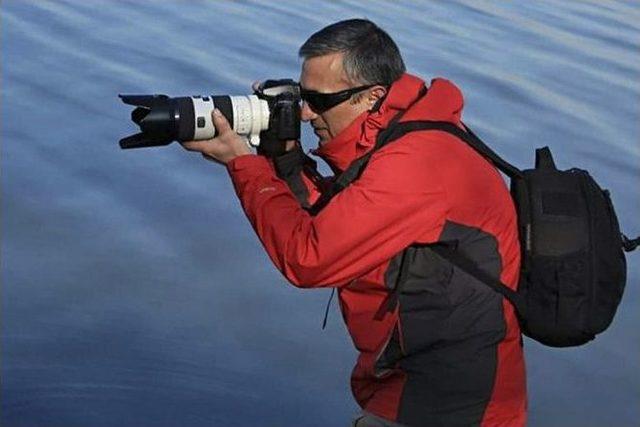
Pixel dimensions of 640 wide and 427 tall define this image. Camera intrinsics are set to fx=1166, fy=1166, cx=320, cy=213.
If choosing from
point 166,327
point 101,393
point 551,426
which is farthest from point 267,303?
point 551,426

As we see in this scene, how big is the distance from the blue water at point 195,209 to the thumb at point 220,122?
5.73 ft

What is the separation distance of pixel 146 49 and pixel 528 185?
207 inches

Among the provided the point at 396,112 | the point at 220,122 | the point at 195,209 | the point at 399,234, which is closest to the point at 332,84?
the point at 396,112

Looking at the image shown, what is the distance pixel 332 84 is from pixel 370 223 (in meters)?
0.37

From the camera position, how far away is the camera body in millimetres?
2711

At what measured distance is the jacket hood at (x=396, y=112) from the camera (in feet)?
8.35

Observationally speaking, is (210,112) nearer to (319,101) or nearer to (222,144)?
(222,144)

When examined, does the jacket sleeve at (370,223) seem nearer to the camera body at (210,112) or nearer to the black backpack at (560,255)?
the black backpack at (560,255)

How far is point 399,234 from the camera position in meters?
2.42

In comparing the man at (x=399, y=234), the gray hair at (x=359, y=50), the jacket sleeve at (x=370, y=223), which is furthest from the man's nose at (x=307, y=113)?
the jacket sleeve at (x=370, y=223)

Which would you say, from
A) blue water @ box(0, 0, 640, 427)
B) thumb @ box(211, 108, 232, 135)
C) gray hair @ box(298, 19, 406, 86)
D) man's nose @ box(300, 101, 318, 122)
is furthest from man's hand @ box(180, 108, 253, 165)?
blue water @ box(0, 0, 640, 427)

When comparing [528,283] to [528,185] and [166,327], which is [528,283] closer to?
[528,185]

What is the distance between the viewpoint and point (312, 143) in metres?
6.08

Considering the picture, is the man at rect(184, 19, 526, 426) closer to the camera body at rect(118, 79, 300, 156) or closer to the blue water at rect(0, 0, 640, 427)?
the camera body at rect(118, 79, 300, 156)
